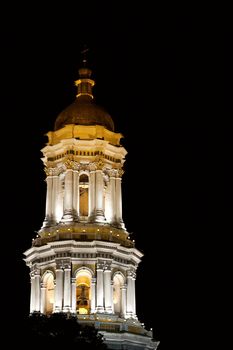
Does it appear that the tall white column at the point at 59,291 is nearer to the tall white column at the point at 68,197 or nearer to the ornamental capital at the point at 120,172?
the tall white column at the point at 68,197

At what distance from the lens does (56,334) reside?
3819 centimetres

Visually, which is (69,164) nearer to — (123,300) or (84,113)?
(84,113)

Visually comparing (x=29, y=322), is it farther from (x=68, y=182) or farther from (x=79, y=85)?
(x=79, y=85)

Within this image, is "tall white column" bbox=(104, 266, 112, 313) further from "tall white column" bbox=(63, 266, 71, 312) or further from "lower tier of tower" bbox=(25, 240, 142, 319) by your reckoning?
"tall white column" bbox=(63, 266, 71, 312)

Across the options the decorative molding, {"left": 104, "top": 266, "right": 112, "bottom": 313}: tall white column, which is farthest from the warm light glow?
the decorative molding

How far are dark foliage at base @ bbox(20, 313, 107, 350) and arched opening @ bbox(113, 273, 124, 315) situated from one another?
509 inches

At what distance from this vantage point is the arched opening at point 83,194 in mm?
55469

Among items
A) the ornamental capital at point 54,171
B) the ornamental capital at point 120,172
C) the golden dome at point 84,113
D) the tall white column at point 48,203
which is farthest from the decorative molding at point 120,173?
the tall white column at point 48,203

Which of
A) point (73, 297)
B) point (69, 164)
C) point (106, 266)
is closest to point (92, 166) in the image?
point (69, 164)

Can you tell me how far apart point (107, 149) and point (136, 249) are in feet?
22.9

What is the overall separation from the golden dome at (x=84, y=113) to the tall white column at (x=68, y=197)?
12.6 feet

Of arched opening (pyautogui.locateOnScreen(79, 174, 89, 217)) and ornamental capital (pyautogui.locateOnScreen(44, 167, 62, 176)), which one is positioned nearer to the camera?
arched opening (pyautogui.locateOnScreen(79, 174, 89, 217))

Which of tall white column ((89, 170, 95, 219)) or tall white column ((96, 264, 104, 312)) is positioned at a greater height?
tall white column ((89, 170, 95, 219))

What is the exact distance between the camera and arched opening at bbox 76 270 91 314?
5203cm
